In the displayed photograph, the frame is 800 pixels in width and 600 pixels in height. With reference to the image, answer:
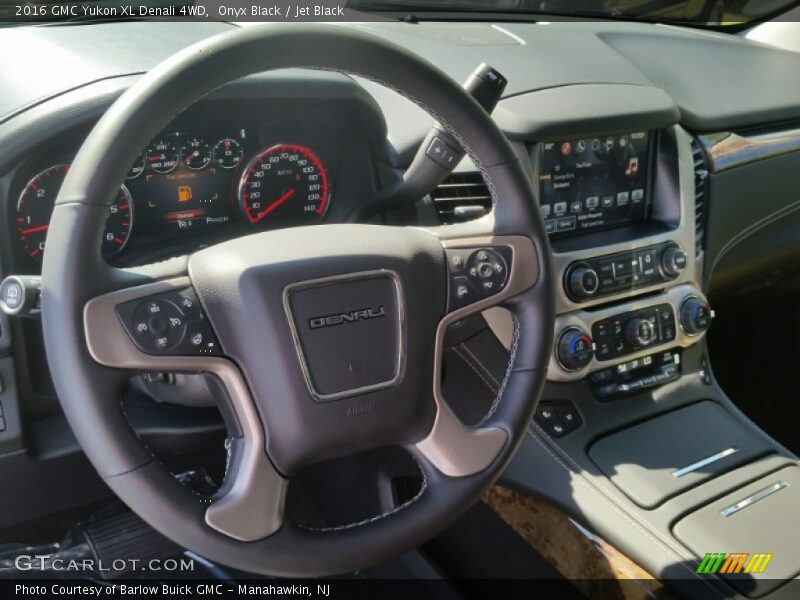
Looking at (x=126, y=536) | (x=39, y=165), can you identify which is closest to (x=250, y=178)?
(x=39, y=165)

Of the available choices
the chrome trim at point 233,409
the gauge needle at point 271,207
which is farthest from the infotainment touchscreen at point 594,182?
the chrome trim at point 233,409

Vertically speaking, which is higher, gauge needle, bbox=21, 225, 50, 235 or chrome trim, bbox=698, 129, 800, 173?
gauge needle, bbox=21, 225, 50, 235

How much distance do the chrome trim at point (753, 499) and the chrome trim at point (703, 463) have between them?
9cm

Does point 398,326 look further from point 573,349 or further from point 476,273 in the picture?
point 573,349

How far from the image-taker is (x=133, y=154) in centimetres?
97

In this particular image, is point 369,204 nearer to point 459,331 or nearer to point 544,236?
point 459,331

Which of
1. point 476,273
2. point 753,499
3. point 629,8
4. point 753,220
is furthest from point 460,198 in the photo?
point 629,8

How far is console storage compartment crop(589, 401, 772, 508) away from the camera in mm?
1562

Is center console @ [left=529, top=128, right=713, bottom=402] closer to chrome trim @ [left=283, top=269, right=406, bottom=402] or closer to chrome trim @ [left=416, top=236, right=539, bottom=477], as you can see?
chrome trim @ [left=416, top=236, right=539, bottom=477]

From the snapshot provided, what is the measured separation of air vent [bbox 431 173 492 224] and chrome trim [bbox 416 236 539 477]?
359mm

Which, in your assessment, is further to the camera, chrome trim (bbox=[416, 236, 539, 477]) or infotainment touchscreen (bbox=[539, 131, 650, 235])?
infotainment touchscreen (bbox=[539, 131, 650, 235])

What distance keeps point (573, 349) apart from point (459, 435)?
52 centimetres

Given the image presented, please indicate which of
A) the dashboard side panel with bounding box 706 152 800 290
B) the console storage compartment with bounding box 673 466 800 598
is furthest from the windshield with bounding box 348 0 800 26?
the console storage compartment with bounding box 673 466 800 598

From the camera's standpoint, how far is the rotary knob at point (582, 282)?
164 centimetres
